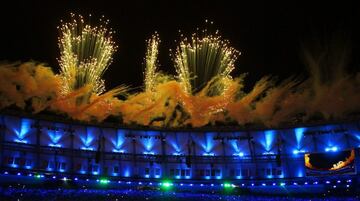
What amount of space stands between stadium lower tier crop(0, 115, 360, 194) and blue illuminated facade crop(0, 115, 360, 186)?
12 centimetres

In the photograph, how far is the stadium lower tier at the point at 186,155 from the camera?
60969 millimetres

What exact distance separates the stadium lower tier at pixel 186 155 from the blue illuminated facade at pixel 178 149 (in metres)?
0.12

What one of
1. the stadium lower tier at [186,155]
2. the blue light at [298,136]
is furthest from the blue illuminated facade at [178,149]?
the stadium lower tier at [186,155]

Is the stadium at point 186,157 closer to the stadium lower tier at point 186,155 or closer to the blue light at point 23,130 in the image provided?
the blue light at point 23,130

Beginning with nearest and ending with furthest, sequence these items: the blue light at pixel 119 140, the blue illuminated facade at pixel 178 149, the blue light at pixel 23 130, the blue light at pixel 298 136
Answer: the blue light at pixel 23 130 → the blue illuminated facade at pixel 178 149 → the blue light at pixel 298 136 → the blue light at pixel 119 140

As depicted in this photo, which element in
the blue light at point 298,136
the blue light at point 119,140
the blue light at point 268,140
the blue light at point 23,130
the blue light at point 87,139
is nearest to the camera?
the blue light at point 23,130

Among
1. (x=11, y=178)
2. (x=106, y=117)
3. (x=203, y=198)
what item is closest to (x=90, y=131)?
(x=106, y=117)

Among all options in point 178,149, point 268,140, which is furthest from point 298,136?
point 178,149

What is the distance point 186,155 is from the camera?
68062mm

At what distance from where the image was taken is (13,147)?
194 ft

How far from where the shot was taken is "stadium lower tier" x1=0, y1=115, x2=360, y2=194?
61.0 m

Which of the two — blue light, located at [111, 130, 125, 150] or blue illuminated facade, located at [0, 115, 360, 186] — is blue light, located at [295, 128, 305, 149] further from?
blue light, located at [111, 130, 125, 150]

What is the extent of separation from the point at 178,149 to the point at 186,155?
6.13 feet

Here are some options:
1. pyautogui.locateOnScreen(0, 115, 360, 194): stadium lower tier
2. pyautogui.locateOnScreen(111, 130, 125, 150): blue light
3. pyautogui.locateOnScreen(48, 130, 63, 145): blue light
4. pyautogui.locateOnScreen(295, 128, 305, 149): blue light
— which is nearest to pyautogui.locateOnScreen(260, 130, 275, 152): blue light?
pyautogui.locateOnScreen(0, 115, 360, 194): stadium lower tier
